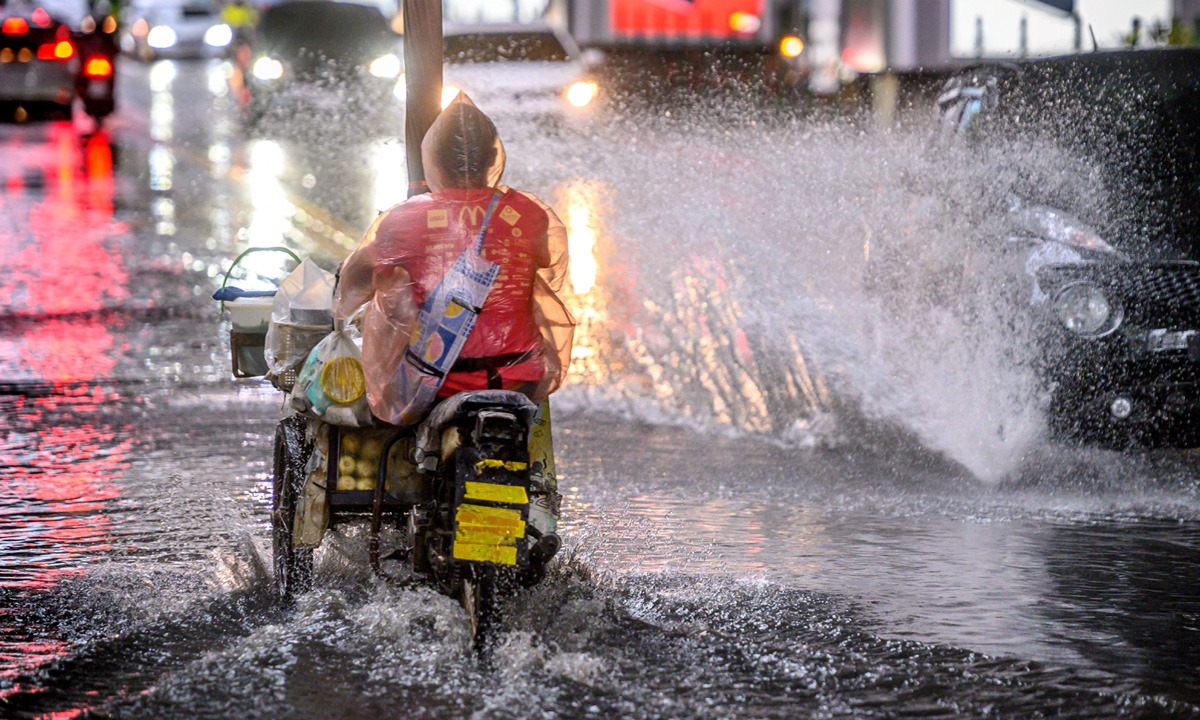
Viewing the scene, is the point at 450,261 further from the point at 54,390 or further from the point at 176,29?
the point at 176,29

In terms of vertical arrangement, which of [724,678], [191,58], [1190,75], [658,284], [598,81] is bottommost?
[724,678]

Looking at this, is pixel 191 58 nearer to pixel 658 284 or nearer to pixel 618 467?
pixel 658 284

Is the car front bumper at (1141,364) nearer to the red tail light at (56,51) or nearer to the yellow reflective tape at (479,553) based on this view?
the yellow reflective tape at (479,553)

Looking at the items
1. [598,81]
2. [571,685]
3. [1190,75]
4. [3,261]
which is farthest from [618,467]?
[598,81]

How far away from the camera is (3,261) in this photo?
493 inches

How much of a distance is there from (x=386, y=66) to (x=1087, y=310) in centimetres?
1510

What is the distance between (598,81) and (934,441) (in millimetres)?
10846

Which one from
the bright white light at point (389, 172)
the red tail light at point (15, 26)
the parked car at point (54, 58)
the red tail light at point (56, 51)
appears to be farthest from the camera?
the red tail light at point (56, 51)

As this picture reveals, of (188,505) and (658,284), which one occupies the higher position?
(658,284)

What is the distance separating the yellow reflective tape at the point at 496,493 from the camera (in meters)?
4.41

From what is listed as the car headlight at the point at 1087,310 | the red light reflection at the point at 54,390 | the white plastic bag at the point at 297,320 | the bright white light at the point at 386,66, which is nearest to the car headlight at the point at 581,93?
the bright white light at the point at 386,66

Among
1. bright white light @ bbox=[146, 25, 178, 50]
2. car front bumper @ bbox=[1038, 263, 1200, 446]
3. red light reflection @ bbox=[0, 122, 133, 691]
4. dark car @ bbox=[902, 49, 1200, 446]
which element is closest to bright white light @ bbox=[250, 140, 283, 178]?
red light reflection @ bbox=[0, 122, 133, 691]

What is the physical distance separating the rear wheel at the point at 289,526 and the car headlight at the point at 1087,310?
3892 mm

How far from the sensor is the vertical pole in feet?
22.0
